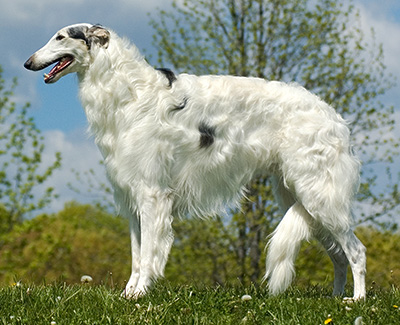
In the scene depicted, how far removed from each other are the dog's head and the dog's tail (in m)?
2.17

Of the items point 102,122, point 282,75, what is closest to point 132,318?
point 102,122

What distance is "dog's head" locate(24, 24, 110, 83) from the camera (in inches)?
195

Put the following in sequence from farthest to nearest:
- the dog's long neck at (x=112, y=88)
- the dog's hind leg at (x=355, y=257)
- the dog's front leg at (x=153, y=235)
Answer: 1. the dog's long neck at (x=112, y=88)
2. the dog's hind leg at (x=355, y=257)
3. the dog's front leg at (x=153, y=235)

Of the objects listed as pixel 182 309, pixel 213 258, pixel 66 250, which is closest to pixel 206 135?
pixel 182 309

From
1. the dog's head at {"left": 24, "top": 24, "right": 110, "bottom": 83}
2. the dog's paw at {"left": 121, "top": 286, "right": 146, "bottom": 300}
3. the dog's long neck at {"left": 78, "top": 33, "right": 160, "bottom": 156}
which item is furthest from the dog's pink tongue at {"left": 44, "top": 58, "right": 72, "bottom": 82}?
the dog's paw at {"left": 121, "top": 286, "right": 146, "bottom": 300}

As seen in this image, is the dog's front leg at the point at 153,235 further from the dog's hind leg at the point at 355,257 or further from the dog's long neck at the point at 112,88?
the dog's hind leg at the point at 355,257

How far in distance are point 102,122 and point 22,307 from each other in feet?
5.45

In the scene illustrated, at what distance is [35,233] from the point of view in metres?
11.7

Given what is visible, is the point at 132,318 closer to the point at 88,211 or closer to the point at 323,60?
the point at 323,60

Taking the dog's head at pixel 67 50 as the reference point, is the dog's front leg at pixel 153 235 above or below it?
below

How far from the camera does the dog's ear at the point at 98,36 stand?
16.4 feet

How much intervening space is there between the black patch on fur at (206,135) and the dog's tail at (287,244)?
3.03 feet

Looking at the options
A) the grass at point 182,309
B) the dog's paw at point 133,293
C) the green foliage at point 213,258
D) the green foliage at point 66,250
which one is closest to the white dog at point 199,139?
the dog's paw at point 133,293

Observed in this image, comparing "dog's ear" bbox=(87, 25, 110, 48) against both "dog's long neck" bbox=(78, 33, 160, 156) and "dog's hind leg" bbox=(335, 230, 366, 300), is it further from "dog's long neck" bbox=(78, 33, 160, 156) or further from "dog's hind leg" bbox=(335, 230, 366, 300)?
"dog's hind leg" bbox=(335, 230, 366, 300)
